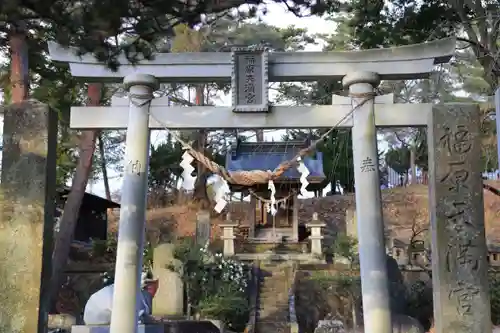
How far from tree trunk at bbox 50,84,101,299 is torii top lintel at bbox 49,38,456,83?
6.49 metres

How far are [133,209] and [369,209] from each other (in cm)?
310

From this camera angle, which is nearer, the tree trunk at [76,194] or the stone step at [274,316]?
the stone step at [274,316]

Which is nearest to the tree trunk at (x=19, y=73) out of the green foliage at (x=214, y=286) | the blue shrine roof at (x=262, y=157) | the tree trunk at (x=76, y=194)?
the tree trunk at (x=76, y=194)

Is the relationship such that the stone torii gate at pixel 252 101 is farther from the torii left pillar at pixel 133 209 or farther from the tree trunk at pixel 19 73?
the tree trunk at pixel 19 73

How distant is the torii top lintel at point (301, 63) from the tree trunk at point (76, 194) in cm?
649

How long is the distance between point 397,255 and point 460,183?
35.8ft

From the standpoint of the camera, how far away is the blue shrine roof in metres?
20.4

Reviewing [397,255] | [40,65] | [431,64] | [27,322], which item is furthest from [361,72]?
[397,255]

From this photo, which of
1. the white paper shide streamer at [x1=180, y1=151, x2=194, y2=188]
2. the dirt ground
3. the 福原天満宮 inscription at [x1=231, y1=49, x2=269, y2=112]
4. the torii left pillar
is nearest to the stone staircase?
the white paper shide streamer at [x1=180, y1=151, x2=194, y2=188]

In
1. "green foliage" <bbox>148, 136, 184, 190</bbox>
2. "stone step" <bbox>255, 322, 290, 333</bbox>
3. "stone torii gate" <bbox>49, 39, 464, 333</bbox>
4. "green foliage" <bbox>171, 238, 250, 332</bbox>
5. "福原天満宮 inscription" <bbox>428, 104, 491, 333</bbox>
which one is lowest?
"stone step" <bbox>255, 322, 290, 333</bbox>

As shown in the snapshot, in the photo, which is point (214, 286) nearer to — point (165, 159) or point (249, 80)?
point (249, 80)

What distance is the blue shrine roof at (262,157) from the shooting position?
66.9 feet

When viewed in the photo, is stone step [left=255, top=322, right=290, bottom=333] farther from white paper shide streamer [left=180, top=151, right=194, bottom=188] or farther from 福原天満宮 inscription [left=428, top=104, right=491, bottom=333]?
福原天満宮 inscription [left=428, top=104, right=491, bottom=333]

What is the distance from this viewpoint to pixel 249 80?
25.9ft
